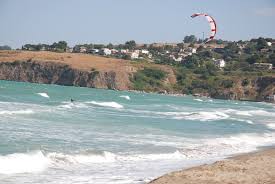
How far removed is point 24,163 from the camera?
17047mm

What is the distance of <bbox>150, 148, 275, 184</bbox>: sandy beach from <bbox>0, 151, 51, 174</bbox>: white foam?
4.09 m

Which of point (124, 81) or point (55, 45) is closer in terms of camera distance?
point (124, 81)

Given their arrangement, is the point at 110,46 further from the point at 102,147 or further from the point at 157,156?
the point at 157,156

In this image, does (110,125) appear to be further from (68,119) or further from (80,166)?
(80,166)

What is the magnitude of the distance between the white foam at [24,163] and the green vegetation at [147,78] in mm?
95363

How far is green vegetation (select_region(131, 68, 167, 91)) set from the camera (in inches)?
4481

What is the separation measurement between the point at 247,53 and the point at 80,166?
452 feet

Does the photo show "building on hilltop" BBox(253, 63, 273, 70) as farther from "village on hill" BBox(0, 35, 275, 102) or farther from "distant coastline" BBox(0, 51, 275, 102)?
"distant coastline" BBox(0, 51, 275, 102)

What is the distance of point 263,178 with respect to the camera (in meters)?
14.9

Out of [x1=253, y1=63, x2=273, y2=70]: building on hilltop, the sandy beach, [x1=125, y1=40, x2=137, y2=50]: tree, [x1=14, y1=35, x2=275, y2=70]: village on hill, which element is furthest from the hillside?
the sandy beach

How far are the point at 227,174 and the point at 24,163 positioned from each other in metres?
5.97

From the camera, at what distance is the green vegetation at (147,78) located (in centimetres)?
11381

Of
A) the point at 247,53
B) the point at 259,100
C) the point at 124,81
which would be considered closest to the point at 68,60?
the point at 124,81

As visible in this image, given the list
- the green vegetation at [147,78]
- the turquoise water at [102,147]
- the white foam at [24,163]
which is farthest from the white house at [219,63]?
the white foam at [24,163]
